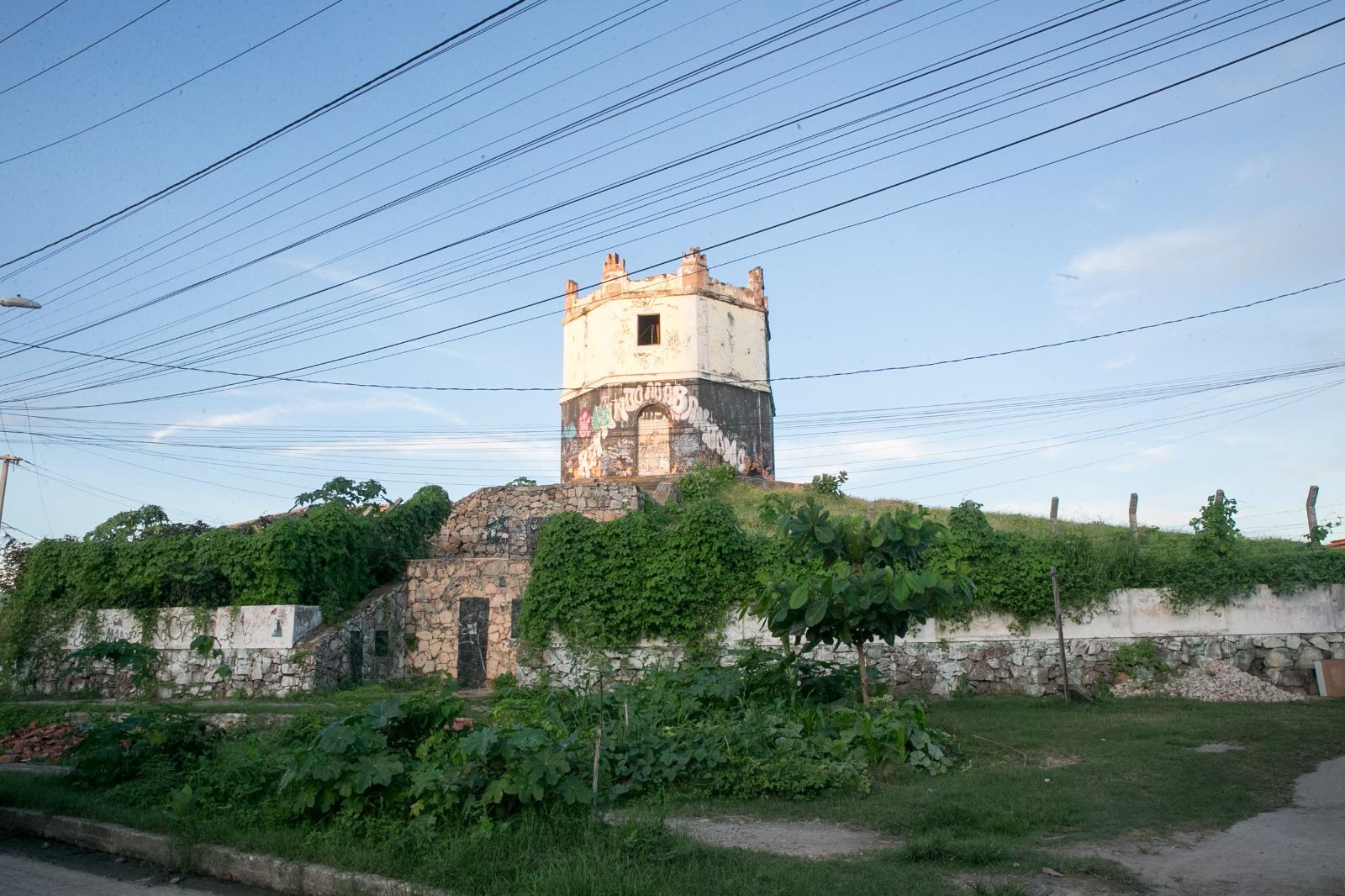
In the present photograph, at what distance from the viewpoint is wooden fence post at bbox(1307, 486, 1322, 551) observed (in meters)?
15.6

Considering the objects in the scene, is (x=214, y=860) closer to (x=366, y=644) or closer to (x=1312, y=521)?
(x=366, y=644)

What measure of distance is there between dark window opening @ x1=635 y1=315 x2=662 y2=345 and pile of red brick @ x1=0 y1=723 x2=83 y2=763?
71.4 feet

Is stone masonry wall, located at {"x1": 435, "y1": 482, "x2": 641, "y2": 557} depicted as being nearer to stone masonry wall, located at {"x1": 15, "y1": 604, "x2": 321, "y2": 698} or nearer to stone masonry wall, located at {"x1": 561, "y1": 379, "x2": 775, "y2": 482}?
stone masonry wall, located at {"x1": 561, "y1": 379, "x2": 775, "y2": 482}

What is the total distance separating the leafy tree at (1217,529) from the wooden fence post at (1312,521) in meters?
1.24

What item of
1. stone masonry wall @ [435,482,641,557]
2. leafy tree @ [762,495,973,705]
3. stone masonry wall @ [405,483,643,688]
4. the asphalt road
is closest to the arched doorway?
stone masonry wall @ [435,482,641,557]

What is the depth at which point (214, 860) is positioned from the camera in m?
6.60

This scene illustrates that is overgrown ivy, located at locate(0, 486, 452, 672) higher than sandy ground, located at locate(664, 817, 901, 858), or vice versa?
overgrown ivy, located at locate(0, 486, 452, 672)

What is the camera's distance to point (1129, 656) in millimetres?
15359

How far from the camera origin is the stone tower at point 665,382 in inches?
1222

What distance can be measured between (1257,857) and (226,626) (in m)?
17.4

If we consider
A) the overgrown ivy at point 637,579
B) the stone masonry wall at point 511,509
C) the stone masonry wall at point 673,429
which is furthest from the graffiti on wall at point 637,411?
the overgrown ivy at point 637,579

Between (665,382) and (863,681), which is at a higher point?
(665,382)

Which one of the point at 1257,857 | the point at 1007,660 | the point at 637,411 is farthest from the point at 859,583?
the point at 637,411

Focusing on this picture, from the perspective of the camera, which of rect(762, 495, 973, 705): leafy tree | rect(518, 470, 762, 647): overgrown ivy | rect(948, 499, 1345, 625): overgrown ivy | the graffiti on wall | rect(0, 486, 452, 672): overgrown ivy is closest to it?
rect(762, 495, 973, 705): leafy tree
